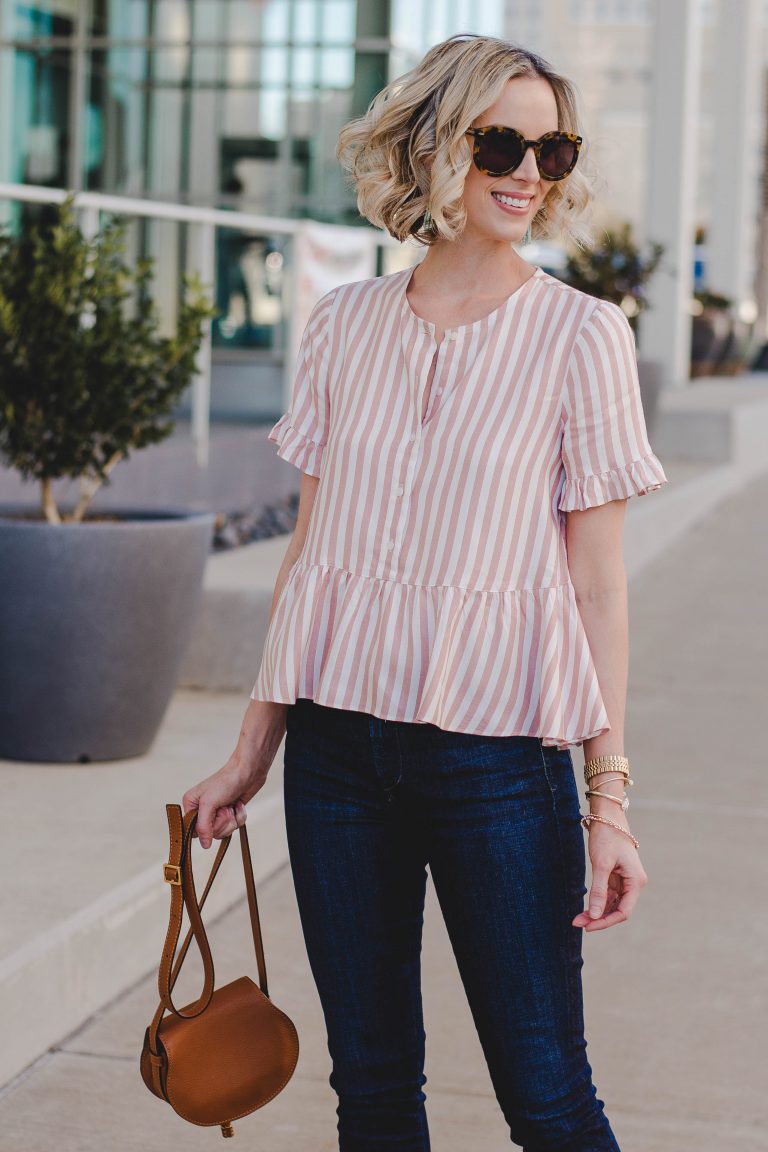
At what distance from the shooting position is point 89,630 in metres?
5.17

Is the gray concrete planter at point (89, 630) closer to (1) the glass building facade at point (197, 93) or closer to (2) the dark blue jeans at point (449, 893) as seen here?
(2) the dark blue jeans at point (449, 893)

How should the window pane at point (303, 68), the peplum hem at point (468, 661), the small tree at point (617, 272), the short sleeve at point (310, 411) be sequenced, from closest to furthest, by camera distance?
the peplum hem at point (468, 661)
the short sleeve at point (310, 411)
the small tree at point (617, 272)
the window pane at point (303, 68)

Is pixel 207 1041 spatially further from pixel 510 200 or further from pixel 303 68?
pixel 303 68

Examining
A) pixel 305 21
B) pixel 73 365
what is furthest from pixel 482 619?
pixel 305 21

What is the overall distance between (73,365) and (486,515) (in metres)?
3.51

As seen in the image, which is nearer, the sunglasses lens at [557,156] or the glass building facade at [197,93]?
the sunglasses lens at [557,156]

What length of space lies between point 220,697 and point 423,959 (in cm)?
228

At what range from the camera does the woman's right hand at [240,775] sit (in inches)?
92.2

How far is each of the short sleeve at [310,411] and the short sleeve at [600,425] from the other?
0.35 m

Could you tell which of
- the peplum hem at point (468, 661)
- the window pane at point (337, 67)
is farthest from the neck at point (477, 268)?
the window pane at point (337, 67)

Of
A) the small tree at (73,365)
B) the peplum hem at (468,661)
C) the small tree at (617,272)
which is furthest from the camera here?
the small tree at (617,272)

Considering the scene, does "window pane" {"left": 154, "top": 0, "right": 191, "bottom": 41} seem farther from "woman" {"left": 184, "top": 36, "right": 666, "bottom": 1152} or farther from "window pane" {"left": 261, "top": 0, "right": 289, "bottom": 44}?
"woman" {"left": 184, "top": 36, "right": 666, "bottom": 1152}

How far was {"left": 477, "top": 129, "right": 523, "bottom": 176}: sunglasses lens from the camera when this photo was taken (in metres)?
2.18

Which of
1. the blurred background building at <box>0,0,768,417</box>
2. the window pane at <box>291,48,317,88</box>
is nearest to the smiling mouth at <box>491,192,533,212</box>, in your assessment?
the blurred background building at <box>0,0,768,417</box>
